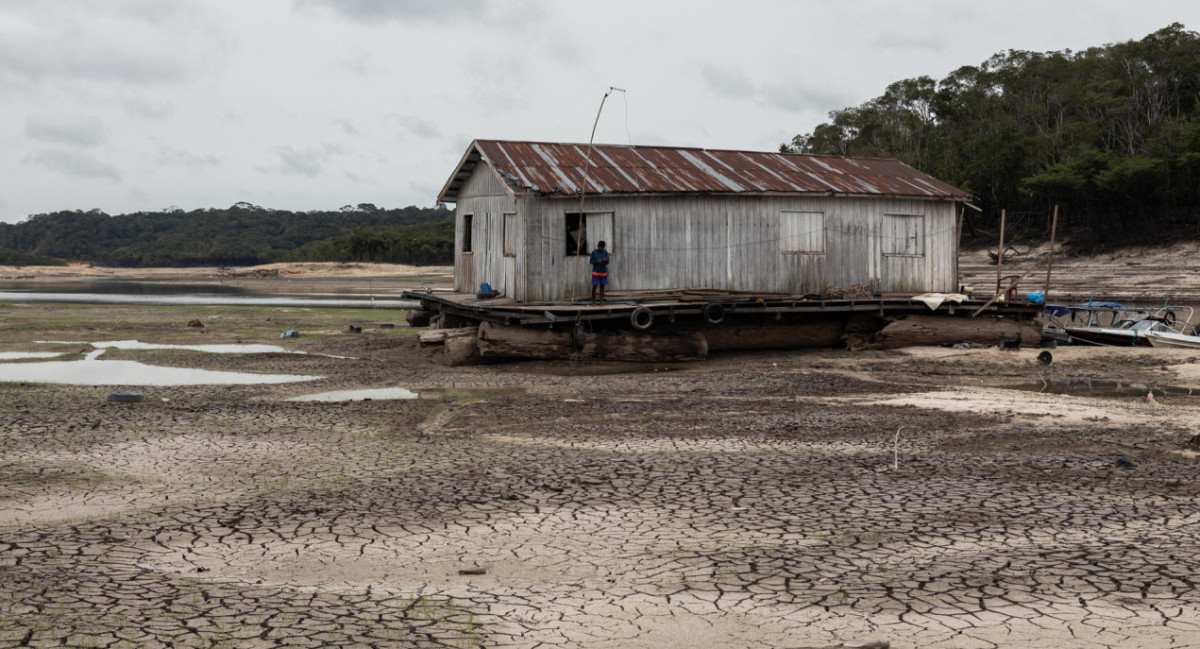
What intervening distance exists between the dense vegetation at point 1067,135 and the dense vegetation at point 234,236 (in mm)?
39989

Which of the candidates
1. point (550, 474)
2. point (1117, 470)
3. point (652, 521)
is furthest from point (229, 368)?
point (1117, 470)

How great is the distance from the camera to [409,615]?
5898mm

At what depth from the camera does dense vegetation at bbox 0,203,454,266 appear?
92.3 meters

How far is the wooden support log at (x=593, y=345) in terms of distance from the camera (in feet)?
68.0

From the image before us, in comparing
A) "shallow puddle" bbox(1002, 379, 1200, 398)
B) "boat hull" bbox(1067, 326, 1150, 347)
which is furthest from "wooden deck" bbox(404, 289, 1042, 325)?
"shallow puddle" bbox(1002, 379, 1200, 398)

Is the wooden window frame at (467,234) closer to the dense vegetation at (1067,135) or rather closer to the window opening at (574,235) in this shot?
the window opening at (574,235)

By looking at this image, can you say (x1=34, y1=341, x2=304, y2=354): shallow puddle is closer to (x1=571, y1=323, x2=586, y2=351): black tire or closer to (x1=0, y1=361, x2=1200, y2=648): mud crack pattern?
(x1=571, y1=323, x2=586, y2=351): black tire

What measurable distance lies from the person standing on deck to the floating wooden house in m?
0.46

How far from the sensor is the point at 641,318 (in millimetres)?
21297

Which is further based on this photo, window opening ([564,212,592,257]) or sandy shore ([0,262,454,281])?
sandy shore ([0,262,454,281])

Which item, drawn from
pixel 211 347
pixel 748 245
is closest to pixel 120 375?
pixel 211 347

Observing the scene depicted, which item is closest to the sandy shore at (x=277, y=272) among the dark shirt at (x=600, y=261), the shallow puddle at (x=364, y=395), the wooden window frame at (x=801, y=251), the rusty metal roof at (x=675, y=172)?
the rusty metal roof at (x=675, y=172)

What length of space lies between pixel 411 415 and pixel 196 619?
27.1ft

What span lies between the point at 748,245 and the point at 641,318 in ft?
12.0
